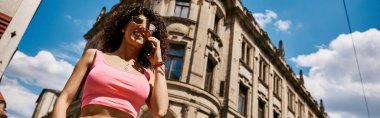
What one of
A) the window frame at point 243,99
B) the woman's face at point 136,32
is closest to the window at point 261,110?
the window frame at point 243,99

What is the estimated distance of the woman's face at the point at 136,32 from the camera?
6.40 ft

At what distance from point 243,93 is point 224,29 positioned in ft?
13.6

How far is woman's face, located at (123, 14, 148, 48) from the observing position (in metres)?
1.95

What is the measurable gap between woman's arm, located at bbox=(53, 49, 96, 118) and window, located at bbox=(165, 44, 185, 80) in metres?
9.79

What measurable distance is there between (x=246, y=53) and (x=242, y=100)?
3542mm

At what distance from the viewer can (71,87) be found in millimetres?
1602

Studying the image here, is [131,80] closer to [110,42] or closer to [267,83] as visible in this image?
[110,42]

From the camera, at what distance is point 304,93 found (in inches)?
1043

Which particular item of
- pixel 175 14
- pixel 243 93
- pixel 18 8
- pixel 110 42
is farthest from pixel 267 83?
pixel 110 42

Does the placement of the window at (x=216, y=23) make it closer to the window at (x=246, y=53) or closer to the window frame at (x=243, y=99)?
the window at (x=246, y=53)

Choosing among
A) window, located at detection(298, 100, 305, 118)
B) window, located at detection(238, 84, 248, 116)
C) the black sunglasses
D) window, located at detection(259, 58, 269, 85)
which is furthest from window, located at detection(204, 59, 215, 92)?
window, located at detection(298, 100, 305, 118)

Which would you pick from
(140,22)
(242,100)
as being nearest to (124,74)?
(140,22)

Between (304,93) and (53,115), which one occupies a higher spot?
(304,93)

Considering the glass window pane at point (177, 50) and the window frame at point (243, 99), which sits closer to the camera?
the glass window pane at point (177, 50)
